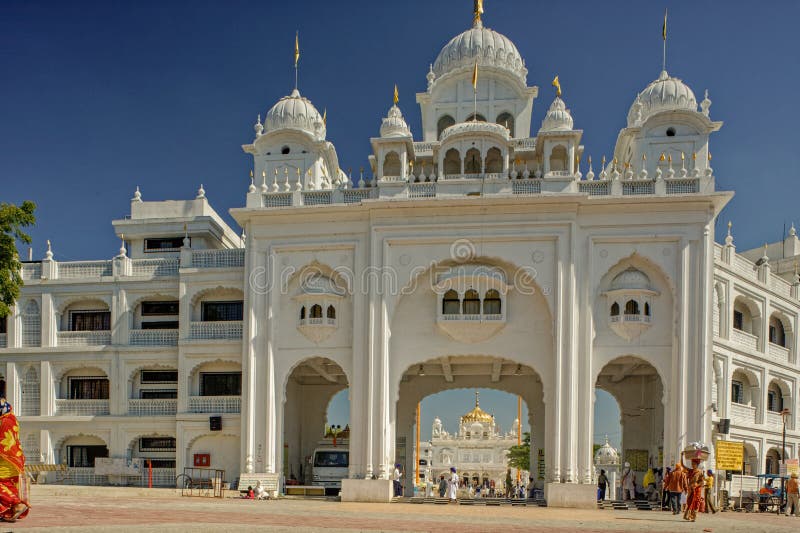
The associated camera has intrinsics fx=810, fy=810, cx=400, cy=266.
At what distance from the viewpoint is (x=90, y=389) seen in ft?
126

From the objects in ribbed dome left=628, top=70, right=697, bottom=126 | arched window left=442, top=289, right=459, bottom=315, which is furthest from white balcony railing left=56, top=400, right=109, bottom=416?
ribbed dome left=628, top=70, right=697, bottom=126

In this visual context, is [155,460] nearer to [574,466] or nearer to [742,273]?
[574,466]

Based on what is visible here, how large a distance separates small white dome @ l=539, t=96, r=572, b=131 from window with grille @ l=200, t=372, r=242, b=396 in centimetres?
1744

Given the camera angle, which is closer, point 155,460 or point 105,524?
point 105,524

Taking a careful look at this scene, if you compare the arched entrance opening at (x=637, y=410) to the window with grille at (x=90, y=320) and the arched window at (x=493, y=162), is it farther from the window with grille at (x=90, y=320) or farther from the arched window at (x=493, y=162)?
the window with grille at (x=90, y=320)

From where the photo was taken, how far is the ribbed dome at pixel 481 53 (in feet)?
129

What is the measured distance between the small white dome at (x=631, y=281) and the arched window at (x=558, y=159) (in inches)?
194

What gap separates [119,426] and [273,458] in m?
8.30

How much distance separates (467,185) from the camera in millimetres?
32781

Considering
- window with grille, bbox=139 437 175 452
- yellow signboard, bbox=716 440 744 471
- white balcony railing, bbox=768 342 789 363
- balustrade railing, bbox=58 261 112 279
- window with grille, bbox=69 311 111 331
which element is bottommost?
window with grille, bbox=139 437 175 452

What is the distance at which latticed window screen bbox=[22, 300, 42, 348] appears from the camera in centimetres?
3788

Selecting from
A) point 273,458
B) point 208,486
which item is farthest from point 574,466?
point 208,486

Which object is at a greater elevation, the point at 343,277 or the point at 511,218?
the point at 511,218

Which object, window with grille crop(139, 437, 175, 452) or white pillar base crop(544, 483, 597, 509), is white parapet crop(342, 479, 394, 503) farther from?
window with grille crop(139, 437, 175, 452)
